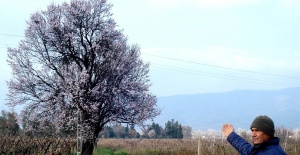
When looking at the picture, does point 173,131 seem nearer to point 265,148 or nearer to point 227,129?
point 227,129

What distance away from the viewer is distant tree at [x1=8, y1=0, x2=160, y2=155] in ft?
81.4

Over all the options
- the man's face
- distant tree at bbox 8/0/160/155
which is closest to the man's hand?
the man's face

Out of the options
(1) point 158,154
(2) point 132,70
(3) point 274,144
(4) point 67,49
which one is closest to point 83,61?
(4) point 67,49

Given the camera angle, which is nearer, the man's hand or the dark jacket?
the dark jacket

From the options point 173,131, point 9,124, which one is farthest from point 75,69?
point 173,131

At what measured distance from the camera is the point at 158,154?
2778 centimetres

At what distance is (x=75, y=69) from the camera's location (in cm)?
2495

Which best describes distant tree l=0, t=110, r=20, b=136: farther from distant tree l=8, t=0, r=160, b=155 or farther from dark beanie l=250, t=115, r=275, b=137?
dark beanie l=250, t=115, r=275, b=137

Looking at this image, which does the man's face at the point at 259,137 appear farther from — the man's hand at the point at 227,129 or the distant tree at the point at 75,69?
the distant tree at the point at 75,69

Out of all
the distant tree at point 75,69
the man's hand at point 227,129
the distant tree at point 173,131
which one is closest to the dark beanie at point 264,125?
the man's hand at point 227,129

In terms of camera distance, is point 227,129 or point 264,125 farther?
point 227,129

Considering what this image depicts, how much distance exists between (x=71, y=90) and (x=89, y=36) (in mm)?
3484

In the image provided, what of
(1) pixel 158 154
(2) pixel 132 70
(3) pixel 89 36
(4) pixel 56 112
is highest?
(3) pixel 89 36

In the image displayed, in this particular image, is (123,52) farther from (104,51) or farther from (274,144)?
(274,144)
